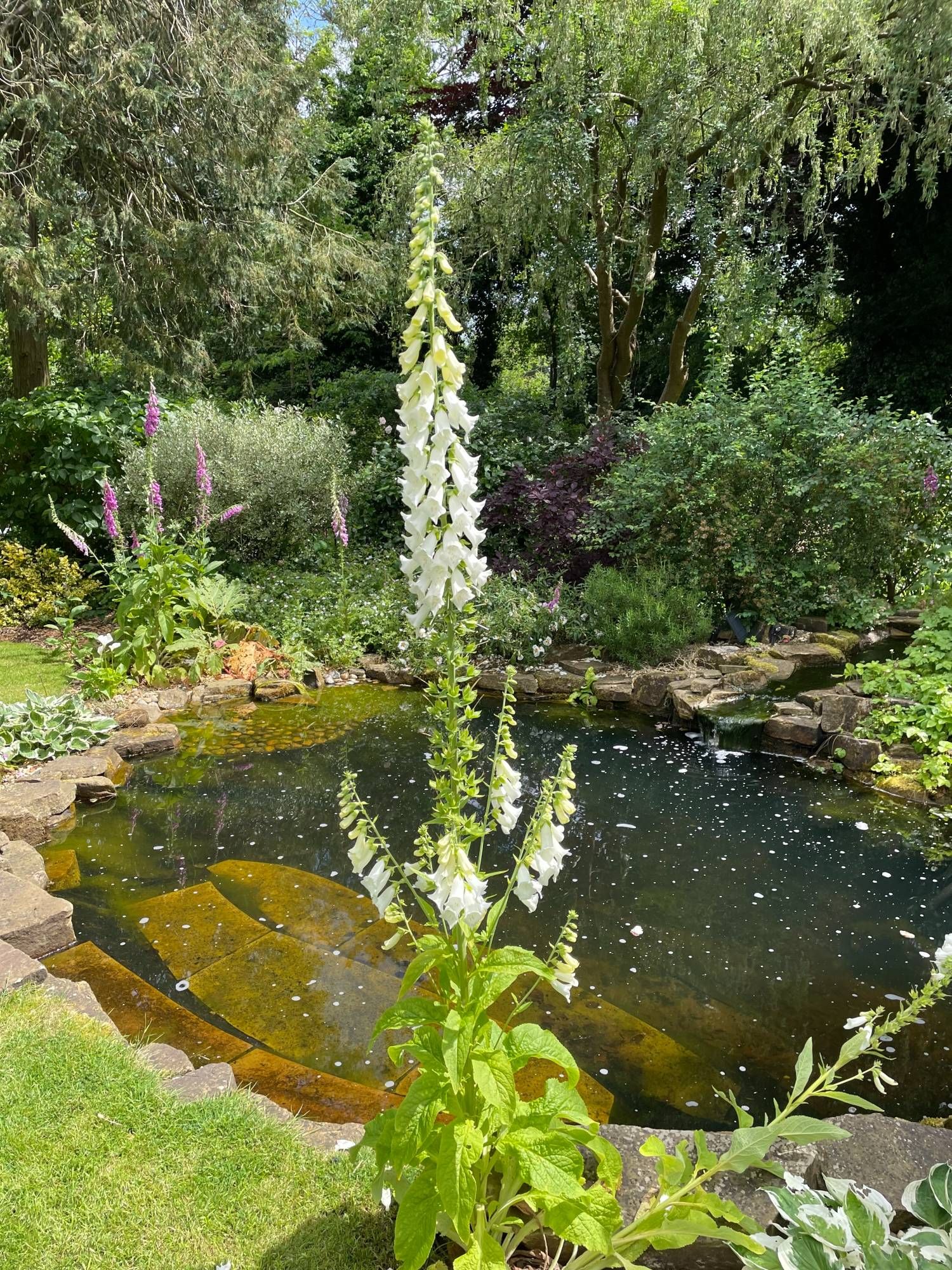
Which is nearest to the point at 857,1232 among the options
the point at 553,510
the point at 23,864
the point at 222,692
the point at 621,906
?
the point at 621,906

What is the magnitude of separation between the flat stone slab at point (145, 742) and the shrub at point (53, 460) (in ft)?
12.1

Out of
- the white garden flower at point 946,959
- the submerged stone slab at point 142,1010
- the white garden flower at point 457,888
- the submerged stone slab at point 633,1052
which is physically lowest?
the submerged stone slab at point 633,1052

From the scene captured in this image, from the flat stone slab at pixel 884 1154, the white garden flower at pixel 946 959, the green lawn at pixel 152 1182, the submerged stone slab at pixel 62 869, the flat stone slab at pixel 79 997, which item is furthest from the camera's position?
the submerged stone slab at pixel 62 869

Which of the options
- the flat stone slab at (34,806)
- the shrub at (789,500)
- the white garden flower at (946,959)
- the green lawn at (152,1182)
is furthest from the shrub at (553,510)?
the white garden flower at (946,959)

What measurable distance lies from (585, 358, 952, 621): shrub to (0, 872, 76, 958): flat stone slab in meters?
5.73

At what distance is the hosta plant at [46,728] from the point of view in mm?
4844

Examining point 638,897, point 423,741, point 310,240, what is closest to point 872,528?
point 423,741

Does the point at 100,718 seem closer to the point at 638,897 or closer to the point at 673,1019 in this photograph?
the point at 638,897

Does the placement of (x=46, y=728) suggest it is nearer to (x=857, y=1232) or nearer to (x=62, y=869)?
(x=62, y=869)

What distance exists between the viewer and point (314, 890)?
3.65 meters

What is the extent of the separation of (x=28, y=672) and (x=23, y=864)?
10.2 ft

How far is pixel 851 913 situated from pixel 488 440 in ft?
24.7

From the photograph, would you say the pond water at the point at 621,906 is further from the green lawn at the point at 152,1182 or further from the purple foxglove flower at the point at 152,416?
the purple foxglove flower at the point at 152,416

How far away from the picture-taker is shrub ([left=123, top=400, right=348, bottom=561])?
27.1ft
